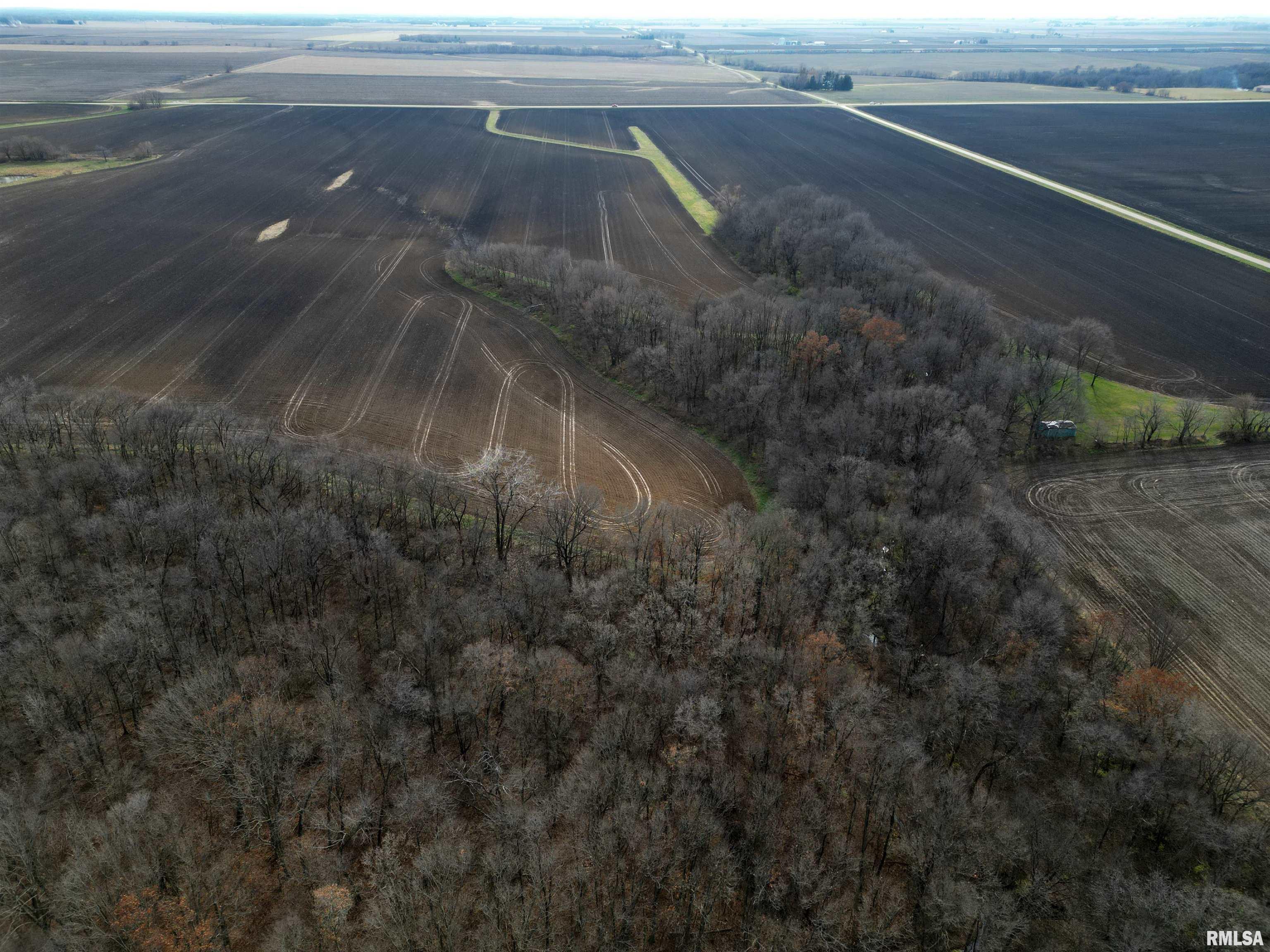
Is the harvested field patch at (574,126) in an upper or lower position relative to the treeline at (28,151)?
upper

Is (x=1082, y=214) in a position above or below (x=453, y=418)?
above

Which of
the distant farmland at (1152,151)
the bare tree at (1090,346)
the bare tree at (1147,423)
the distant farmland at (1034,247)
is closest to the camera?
the bare tree at (1147,423)

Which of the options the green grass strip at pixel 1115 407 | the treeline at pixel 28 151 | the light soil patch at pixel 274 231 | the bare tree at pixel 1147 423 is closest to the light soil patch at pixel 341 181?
the light soil patch at pixel 274 231

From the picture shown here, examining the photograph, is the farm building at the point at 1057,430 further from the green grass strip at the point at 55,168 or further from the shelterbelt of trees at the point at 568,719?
the green grass strip at the point at 55,168

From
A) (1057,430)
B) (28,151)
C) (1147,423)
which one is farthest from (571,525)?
(28,151)

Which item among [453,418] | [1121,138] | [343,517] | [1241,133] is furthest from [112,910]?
[1241,133]

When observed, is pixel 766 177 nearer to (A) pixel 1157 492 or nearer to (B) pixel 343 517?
(A) pixel 1157 492
